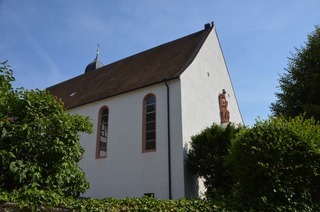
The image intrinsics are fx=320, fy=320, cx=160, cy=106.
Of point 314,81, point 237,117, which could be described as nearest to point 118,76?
point 237,117

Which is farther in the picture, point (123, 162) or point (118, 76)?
point (118, 76)

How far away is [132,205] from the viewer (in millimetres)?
7258

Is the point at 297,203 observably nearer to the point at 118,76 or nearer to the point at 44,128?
the point at 44,128

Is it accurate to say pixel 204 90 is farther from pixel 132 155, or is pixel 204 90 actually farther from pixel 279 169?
pixel 279 169

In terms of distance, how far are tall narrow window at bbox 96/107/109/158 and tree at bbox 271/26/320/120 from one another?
8736mm

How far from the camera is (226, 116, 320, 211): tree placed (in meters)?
8.55

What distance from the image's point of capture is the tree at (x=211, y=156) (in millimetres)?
12820

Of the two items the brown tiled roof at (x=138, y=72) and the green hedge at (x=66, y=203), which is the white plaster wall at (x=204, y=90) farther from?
the green hedge at (x=66, y=203)

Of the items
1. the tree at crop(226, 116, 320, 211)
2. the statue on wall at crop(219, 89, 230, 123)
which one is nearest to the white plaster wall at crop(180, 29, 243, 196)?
the statue on wall at crop(219, 89, 230, 123)

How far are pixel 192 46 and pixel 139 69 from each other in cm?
346

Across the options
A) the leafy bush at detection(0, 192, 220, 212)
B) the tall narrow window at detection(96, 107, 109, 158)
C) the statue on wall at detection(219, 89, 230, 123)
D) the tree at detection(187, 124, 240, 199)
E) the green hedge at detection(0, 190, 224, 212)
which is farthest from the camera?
the statue on wall at detection(219, 89, 230, 123)

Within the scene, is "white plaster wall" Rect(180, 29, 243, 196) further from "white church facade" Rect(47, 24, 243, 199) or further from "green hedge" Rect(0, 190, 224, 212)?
"green hedge" Rect(0, 190, 224, 212)

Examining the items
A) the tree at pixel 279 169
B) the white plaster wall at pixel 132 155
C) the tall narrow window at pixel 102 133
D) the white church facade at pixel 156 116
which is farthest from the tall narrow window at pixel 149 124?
the tree at pixel 279 169

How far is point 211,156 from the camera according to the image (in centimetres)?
1293
